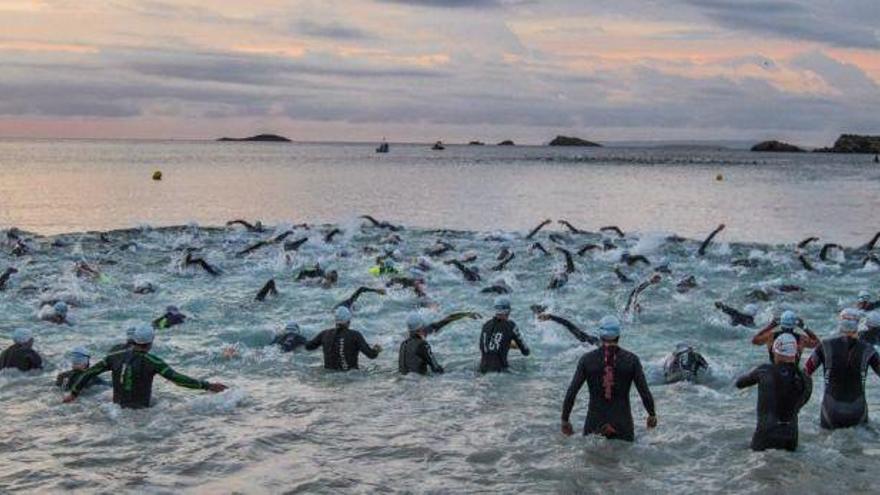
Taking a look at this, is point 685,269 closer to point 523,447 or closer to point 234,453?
point 523,447

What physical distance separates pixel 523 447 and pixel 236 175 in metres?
108

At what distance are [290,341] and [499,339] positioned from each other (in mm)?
4684

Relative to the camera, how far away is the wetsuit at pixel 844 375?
12227mm

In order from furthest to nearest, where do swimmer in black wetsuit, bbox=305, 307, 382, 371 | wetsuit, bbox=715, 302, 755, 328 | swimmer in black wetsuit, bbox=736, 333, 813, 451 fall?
wetsuit, bbox=715, 302, 755, 328 < swimmer in black wetsuit, bbox=305, 307, 382, 371 < swimmer in black wetsuit, bbox=736, 333, 813, 451

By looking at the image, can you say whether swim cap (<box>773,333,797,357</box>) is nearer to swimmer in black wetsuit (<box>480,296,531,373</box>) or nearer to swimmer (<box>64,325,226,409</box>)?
swimmer in black wetsuit (<box>480,296,531,373</box>)

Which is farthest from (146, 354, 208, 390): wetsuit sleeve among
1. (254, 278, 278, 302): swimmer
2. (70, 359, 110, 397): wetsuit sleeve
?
(254, 278, 278, 302): swimmer

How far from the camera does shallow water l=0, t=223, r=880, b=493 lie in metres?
11.3

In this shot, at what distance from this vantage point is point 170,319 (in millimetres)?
21281

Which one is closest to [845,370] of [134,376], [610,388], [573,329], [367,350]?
[610,388]

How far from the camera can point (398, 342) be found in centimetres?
2000

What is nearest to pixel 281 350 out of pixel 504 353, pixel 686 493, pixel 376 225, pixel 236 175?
pixel 504 353

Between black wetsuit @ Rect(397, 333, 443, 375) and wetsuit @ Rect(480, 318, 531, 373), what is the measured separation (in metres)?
0.86

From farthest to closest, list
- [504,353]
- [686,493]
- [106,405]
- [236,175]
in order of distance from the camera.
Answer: [236,175], [504,353], [106,405], [686,493]

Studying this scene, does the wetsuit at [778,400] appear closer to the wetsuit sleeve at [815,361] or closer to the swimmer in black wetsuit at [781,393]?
the swimmer in black wetsuit at [781,393]
